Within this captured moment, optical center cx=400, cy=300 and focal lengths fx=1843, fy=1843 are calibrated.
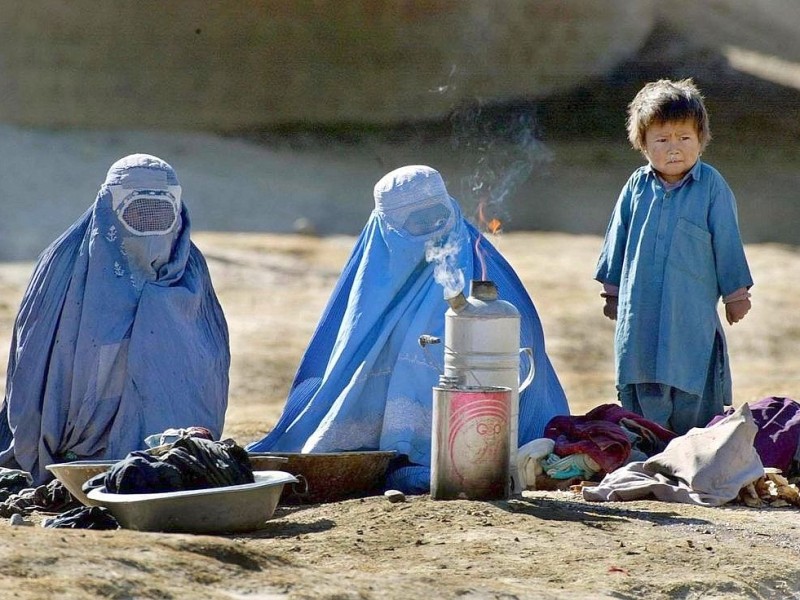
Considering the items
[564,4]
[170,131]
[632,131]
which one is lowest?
[632,131]

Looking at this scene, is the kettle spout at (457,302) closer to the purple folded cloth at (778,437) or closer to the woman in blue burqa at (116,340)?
the purple folded cloth at (778,437)

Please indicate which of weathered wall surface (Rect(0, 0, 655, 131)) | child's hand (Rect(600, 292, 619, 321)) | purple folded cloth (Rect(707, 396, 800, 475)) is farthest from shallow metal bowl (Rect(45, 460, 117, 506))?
weathered wall surface (Rect(0, 0, 655, 131))

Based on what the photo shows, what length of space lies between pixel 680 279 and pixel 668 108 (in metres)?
0.69

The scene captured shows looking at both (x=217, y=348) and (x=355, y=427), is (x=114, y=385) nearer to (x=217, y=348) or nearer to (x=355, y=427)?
(x=217, y=348)

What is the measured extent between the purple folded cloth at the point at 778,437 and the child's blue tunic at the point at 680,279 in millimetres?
397

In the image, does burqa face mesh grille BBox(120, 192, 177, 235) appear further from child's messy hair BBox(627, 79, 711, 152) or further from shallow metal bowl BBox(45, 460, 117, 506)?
child's messy hair BBox(627, 79, 711, 152)

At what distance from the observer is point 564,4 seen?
2042 cm

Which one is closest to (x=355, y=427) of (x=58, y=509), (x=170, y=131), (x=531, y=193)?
(x=58, y=509)

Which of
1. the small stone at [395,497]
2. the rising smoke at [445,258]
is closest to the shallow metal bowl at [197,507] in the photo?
the small stone at [395,497]

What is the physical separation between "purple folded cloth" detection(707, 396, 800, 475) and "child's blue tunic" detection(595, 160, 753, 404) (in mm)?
397

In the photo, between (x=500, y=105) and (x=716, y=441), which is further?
(x=500, y=105)

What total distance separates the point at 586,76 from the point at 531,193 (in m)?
2.30

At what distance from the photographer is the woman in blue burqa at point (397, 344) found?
23.5ft

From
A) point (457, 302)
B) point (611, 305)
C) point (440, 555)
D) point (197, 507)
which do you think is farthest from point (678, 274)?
point (197, 507)
